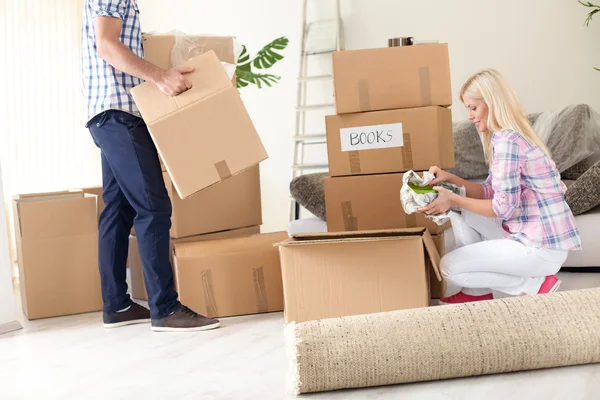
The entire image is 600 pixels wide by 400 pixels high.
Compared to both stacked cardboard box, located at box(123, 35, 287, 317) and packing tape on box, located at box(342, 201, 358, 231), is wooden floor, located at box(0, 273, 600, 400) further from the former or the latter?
packing tape on box, located at box(342, 201, 358, 231)

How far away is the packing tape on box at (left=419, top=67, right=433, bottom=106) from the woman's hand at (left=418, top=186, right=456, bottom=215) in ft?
1.11

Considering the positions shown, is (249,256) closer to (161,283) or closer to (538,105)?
(161,283)

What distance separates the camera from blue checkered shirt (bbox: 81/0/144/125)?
223cm

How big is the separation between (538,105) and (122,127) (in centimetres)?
239

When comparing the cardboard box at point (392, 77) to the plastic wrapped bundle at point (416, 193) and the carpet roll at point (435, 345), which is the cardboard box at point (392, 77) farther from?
→ the carpet roll at point (435, 345)

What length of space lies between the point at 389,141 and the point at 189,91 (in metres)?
0.67

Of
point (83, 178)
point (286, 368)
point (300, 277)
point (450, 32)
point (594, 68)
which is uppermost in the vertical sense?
point (450, 32)

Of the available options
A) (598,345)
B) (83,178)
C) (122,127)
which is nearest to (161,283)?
(122,127)

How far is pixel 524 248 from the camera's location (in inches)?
85.4

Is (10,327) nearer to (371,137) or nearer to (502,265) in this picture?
(371,137)

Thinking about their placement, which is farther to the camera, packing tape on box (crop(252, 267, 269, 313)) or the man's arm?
packing tape on box (crop(252, 267, 269, 313))

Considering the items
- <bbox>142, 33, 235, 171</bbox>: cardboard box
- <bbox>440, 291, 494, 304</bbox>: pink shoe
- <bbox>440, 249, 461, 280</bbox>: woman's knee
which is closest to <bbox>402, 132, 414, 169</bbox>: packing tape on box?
<bbox>440, 249, 461, 280</bbox>: woman's knee

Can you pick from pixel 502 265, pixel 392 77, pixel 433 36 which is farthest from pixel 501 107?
pixel 433 36

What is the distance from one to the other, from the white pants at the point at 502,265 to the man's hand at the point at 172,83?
0.93 meters
